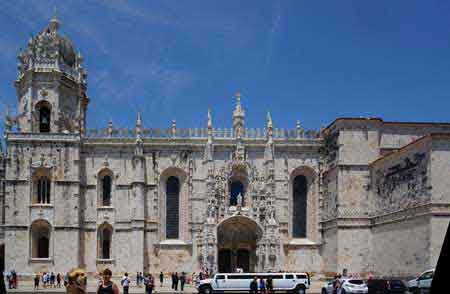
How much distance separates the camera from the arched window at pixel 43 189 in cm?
4969

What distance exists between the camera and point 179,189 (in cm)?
5212

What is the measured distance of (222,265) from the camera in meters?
51.2

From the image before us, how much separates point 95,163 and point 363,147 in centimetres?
2179

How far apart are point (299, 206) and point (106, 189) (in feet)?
53.4

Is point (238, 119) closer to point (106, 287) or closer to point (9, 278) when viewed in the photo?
point (9, 278)

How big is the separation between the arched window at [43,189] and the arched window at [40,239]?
1.80 meters

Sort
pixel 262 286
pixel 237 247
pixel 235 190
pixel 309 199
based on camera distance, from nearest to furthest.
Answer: pixel 262 286 → pixel 237 247 → pixel 235 190 → pixel 309 199

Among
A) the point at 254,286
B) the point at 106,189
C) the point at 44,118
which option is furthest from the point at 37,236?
the point at 254,286

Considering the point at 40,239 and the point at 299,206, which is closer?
the point at 40,239

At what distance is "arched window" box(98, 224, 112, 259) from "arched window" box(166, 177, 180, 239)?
4.83 metres

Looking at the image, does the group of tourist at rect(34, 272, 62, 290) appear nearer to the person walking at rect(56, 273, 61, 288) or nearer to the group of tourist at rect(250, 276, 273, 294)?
the person walking at rect(56, 273, 61, 288)

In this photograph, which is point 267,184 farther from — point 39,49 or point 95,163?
point 39,49

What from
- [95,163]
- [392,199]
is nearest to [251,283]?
[392,199]

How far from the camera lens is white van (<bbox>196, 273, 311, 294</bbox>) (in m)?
38.3
